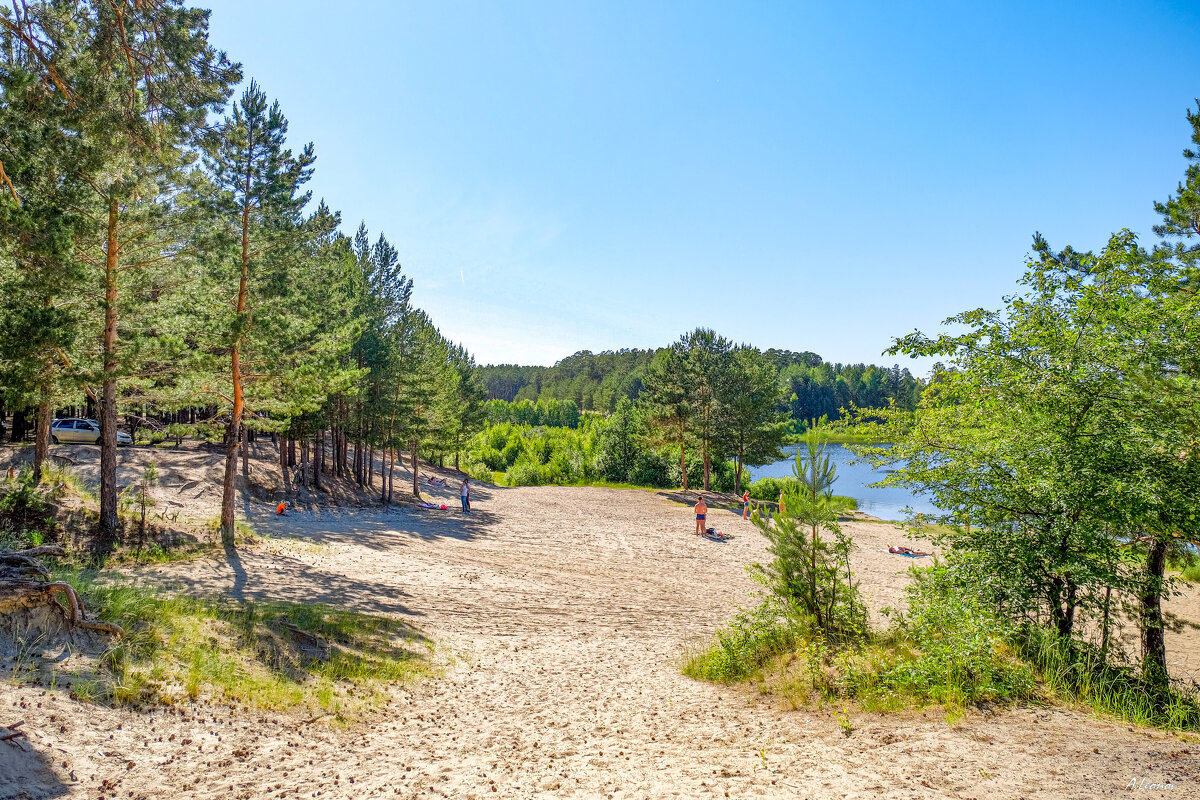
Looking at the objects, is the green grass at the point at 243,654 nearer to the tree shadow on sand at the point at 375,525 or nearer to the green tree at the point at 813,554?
the green tree at the point at 813,554

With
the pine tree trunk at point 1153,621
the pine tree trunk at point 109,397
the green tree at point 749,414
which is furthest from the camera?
the green tree at point 749,414

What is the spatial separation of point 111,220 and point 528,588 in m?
13.0

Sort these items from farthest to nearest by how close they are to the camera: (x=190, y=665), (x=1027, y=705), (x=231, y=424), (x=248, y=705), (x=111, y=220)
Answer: (x=231, y=424) → (x=111, y=220) → (x=190, y=665) → (x=248, y=705) → (x=1027, y=705)

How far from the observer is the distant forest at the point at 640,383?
129500mm

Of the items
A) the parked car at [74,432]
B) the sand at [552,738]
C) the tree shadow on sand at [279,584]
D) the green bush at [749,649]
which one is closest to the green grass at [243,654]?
the sand at [552,738]

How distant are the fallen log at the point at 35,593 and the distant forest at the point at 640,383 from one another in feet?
299

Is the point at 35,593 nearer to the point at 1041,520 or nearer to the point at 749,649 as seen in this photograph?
the point at 749,649

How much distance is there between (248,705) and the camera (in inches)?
261

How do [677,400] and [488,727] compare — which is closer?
[488,727]

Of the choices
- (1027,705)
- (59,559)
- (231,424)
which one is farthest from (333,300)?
(1027,705)

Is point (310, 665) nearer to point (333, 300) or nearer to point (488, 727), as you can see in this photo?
point (488, 727)

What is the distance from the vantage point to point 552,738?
6.80 metres

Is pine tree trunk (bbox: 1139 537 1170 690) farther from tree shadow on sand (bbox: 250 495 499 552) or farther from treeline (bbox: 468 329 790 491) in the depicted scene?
treeline (bbox: 468 329 790 491)
